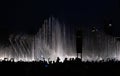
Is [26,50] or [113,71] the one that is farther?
[26,50]

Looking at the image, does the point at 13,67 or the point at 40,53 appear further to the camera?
the point at 40,53

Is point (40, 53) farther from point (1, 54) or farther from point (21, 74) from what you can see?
point (21, 74)

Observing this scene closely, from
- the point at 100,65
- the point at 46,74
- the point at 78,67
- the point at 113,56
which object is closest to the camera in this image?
the point at 46,74

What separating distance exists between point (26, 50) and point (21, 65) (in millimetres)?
32765

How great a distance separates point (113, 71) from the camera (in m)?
29.6

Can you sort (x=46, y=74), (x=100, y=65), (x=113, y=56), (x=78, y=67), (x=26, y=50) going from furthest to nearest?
(x=26, y=50)
(x=113, y=56)
(x=100, y=65)
(x=78, y=67)
(x=46, y=74)

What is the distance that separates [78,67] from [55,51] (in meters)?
31.4

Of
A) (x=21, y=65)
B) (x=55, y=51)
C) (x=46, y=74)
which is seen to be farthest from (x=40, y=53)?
(x=46, y=74)

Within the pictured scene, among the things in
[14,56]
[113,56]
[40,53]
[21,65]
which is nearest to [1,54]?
[14,56]

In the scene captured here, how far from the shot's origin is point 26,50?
6481cm

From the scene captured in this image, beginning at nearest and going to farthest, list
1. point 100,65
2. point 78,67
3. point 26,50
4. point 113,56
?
point 78,67, point 100,65, point 113,56, point 26,50

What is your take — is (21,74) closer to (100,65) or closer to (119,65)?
(100,65)

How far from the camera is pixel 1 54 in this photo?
60500mm

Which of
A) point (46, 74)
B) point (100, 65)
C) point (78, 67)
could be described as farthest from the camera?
point (100, 65)
